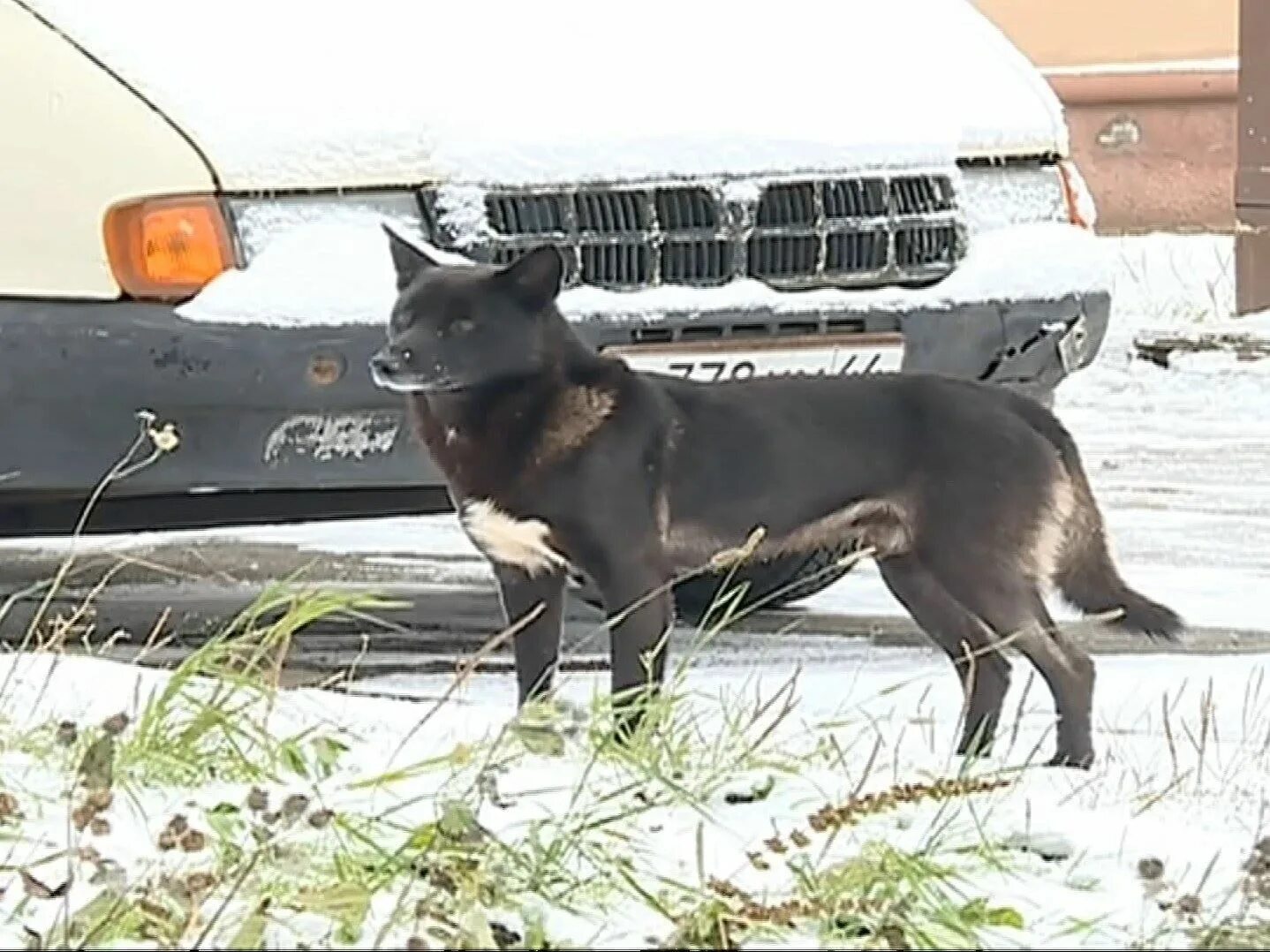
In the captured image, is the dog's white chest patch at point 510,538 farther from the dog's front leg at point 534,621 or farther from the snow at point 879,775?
the snow at point 879,775

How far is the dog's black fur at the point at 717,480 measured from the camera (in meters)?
4.78

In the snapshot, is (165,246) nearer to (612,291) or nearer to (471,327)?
(471,327)

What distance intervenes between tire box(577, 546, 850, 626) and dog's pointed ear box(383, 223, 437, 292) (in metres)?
1.19

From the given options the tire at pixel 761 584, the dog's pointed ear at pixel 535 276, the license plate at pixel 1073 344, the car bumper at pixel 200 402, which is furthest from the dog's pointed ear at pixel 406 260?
the license plate at pixel 1073 344

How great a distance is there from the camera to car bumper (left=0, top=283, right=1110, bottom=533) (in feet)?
17.2

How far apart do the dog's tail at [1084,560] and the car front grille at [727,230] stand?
809 millimetres

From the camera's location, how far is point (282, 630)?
12.3ft

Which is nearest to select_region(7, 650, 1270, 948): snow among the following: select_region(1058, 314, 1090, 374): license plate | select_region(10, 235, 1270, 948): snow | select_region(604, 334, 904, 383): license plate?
select_region(10, 235, 1270, 948): snow

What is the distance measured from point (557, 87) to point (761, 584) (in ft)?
4.03

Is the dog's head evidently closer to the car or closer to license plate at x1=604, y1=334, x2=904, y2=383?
the car

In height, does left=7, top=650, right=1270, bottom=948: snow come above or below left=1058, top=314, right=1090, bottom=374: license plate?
above

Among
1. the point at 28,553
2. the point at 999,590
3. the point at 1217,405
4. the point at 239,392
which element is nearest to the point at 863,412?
the point at 999,590

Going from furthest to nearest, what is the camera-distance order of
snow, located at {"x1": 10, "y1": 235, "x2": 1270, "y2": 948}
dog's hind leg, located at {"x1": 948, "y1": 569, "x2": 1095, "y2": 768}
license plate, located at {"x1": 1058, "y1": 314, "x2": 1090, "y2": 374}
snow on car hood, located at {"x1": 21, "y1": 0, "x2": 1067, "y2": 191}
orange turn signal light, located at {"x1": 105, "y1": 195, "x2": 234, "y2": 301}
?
license plate, located at {"x1": 1058, "y1": 314, "x2": 1090, "y2": 374}, snow on car hood, located at {"x1": 21, "y1": 0, "x2": 1067, "y2": 191}, orange turn signal light, located at {"x1": 105, "y1": 195, "x2": 234, "y2": 301}, dog's hind leg, located at {"x1": 948, "y1": 569, "x2": 1095, "y2": 768}, snow, located at {"x1": 10, "y1": 235, "x2": 1270, "y2": 948}

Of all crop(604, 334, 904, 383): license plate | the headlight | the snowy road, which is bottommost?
the snowy road
